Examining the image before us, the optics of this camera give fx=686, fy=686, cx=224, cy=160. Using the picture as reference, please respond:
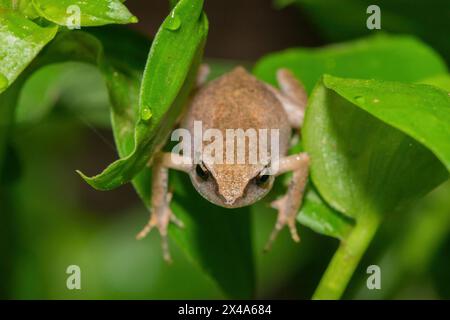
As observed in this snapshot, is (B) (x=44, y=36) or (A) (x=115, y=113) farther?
(A) (x=115, y=113)

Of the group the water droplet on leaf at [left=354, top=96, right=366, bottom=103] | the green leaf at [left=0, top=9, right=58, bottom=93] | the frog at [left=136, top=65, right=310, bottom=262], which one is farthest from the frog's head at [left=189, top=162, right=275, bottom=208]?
the green leaf at [left=0, top=9, right=58, bottom=93]

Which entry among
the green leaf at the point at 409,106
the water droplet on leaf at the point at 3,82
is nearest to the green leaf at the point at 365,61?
the green leaf at the point at 409,106

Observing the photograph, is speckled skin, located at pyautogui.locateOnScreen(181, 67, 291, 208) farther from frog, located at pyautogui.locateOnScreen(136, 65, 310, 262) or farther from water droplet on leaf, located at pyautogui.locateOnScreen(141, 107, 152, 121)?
water droplet on leaf, located at pyautogui.locateOnScreen(141, 107, 152, 121)

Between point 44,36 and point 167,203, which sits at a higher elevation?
point 44,36
